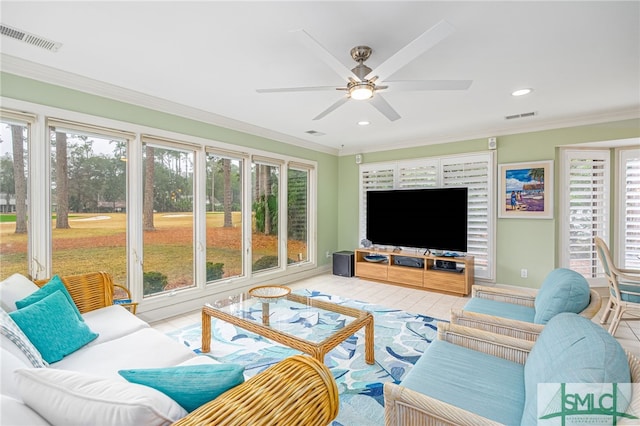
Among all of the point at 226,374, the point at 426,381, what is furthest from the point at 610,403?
the point at 226,374

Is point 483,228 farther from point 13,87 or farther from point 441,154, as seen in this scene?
point 13,87

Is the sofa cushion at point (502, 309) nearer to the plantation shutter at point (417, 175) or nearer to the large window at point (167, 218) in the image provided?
the plantation shutter at point (417, 175)

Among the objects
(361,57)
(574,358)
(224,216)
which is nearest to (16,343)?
(574,358)

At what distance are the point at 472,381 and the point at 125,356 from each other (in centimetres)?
188

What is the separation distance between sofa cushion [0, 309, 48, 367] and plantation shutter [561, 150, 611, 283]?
5.51m

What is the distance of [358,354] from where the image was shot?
2.57 meters

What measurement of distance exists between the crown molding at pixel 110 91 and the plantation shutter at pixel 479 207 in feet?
10.6

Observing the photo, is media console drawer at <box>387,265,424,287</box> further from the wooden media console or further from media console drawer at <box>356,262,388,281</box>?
media console drawer at <box>356,262,388,281</box>

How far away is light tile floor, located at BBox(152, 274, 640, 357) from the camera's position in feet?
10.1

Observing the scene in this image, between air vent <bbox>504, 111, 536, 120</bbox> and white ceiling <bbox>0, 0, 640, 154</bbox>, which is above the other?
white ceiling <bbox>0, 0, 640, 154</bbox>

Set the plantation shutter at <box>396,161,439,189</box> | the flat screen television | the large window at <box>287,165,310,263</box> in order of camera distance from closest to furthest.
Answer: the flat screen television, the plantation shutter at <box>396,161,439,189</box>, the large window at <box>287,165,310,263</box>

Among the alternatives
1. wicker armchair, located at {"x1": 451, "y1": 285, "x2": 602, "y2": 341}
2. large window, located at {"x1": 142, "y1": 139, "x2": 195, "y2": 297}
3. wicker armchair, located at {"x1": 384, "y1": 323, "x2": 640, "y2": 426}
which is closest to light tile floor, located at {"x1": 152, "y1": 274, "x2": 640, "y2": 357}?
large window, located at {"x1": 142, "y1": 139, "x2": 195, "y2": 297}

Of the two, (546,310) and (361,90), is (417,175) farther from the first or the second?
(546,310)

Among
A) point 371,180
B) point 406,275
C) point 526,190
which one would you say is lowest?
point 406,275
